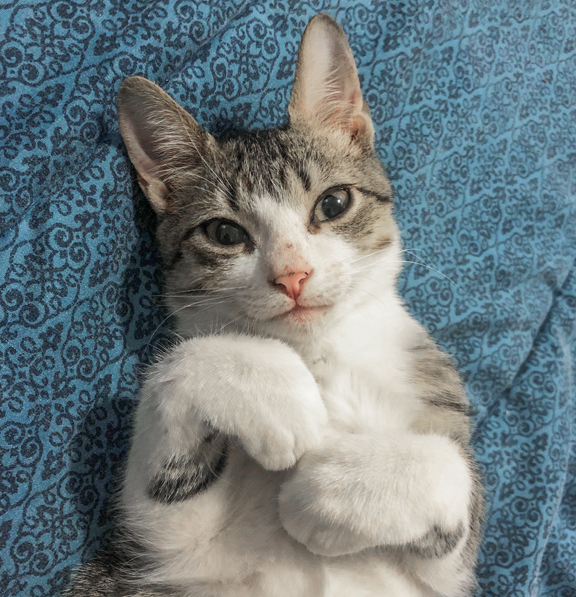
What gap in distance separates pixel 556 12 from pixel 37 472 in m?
2.16

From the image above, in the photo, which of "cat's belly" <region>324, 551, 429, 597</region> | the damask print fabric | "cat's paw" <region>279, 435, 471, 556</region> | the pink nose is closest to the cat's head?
the pink nose

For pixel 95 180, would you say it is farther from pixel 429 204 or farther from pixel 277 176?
pixel 429 204

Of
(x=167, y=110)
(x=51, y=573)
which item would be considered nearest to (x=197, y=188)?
(x=167, y=110)

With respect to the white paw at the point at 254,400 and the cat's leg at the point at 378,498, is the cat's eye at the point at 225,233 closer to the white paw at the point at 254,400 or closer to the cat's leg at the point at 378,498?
the white paw at the point at 254,400

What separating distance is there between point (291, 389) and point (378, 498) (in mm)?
225

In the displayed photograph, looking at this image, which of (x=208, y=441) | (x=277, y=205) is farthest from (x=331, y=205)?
(x=208, y=441)

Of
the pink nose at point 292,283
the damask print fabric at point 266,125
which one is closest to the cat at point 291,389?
the pink nose at point 292,283

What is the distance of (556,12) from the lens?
70.5 inches

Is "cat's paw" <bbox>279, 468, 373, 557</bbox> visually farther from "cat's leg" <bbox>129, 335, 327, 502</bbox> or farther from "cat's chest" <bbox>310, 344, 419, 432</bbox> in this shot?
"cat's chest" <bbox>310, 344, 419, 432</bbox>

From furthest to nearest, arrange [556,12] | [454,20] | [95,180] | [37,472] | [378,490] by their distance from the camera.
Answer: [556,12] < [454,20] < [95,180] < [37,472] < [378,490]

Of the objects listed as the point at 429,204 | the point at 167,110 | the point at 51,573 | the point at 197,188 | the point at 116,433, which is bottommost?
the point at 51,573

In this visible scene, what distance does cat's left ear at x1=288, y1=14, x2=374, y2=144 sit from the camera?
3.95 feet

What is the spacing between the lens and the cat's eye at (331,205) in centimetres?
113

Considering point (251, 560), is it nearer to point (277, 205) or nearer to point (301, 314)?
point (301, 314)
